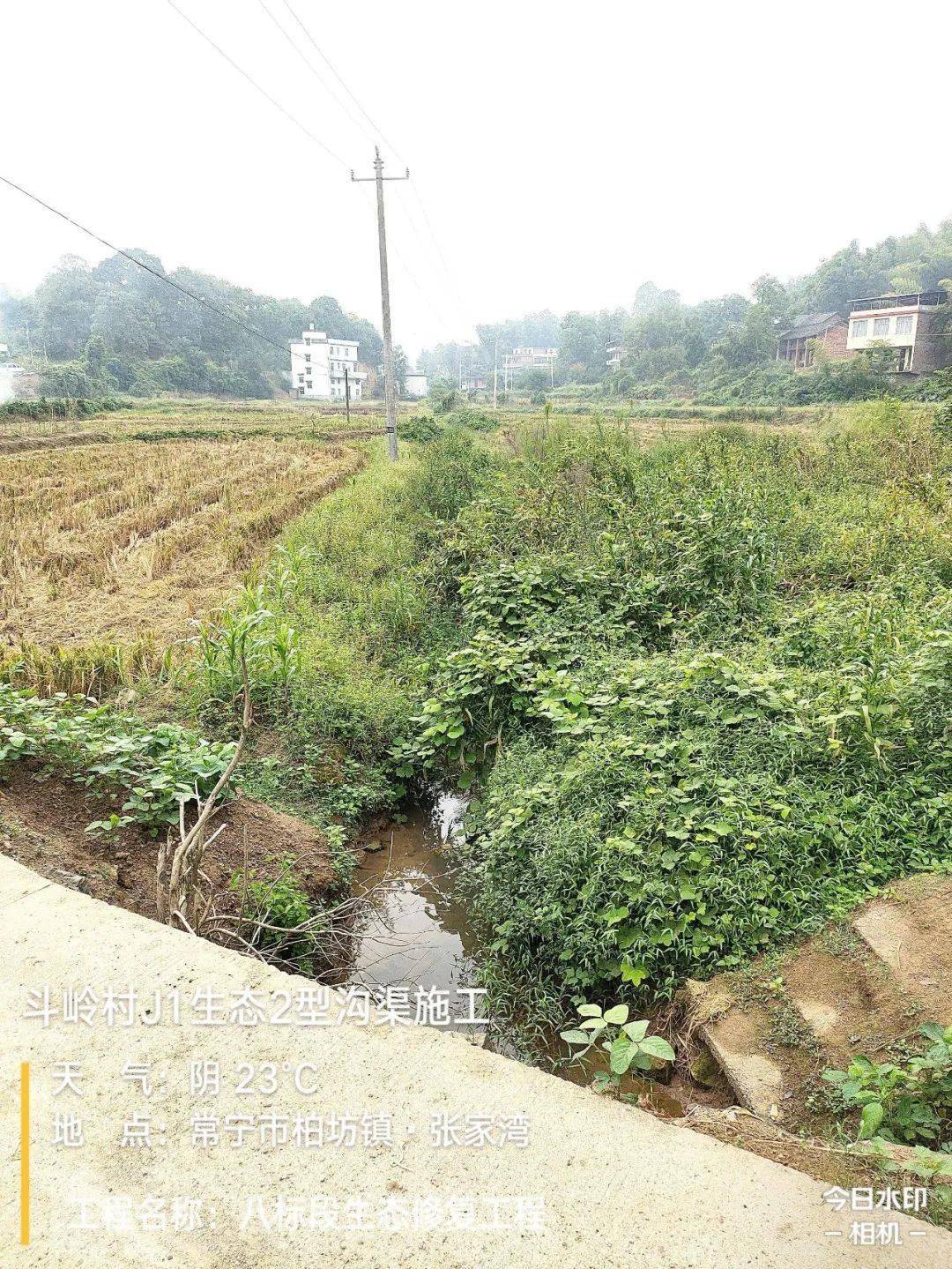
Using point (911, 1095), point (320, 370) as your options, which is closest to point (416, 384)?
point (320, 370)

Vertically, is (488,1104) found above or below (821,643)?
below

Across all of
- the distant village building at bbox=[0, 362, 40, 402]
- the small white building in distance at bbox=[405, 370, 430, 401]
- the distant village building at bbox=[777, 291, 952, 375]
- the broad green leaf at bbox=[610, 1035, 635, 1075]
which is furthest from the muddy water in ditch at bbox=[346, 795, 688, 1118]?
the small white building in distance at bbox=[405, 370, 430, 401]

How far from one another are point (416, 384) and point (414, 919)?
93.6 metres

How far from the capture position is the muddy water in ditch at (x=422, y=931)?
343 centimetres

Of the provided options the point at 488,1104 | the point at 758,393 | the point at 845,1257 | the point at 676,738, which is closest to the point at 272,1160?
the point at 488,1104

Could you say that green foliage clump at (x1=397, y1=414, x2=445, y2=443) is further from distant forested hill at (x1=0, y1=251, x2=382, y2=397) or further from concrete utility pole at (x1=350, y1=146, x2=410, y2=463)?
distant forested hill at (x1=0, y1=251, x2=382, y2=397)

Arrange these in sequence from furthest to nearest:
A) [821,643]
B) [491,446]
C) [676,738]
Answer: [491,446] < [821,643] < [676,738]

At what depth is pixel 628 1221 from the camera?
1.94 meters

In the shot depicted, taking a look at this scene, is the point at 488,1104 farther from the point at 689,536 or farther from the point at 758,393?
the point at 758,393

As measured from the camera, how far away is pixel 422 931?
4441 millimetres

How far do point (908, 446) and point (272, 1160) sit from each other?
1159cm

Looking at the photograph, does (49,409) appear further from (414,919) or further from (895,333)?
(895,333)

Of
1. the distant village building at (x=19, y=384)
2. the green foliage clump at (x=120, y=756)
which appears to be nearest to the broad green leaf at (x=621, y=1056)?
the green foliage clump at (x=120, y=756)

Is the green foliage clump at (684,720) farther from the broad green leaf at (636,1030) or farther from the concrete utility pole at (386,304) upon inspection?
Result: the concrete utility pole at (386,304)
